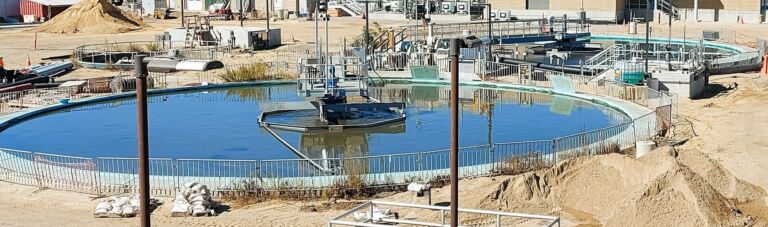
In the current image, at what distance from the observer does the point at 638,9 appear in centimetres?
8531

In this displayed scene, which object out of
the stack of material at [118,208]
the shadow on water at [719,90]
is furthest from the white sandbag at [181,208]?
the shadow on water at [719,90]

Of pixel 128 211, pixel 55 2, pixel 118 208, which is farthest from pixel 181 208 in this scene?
pixel 55 2

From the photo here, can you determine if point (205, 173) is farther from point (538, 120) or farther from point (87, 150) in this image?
point (538, 120)

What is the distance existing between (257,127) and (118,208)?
41.6 feet

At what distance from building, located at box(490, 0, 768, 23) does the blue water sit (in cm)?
4090

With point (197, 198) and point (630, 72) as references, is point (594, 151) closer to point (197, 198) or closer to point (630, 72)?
point (197, 198)

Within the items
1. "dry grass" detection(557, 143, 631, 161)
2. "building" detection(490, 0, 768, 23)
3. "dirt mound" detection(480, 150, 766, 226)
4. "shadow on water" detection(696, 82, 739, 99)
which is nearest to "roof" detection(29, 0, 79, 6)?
"building" detection(490, 0, 768, 23)

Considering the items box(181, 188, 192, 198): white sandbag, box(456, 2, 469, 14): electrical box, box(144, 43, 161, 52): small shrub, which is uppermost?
box(456, 2, 469, 14): electrical box

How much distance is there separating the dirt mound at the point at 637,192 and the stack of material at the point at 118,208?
22.5 feet

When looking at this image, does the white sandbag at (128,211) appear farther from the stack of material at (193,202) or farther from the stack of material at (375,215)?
the stack of material at (375,215)

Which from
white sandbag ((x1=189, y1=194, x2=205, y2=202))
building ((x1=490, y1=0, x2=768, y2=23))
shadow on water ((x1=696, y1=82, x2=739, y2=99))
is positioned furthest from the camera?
building ((x1=490, y1=0, x2=768, y2=23))

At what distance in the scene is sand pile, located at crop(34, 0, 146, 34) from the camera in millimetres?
80250

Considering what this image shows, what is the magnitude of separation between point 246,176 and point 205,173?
1522 mm

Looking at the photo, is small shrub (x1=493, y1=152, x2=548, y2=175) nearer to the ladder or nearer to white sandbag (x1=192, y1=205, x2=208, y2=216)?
white sandbag (x1=192, y1=205, x2=208, y2=216)
